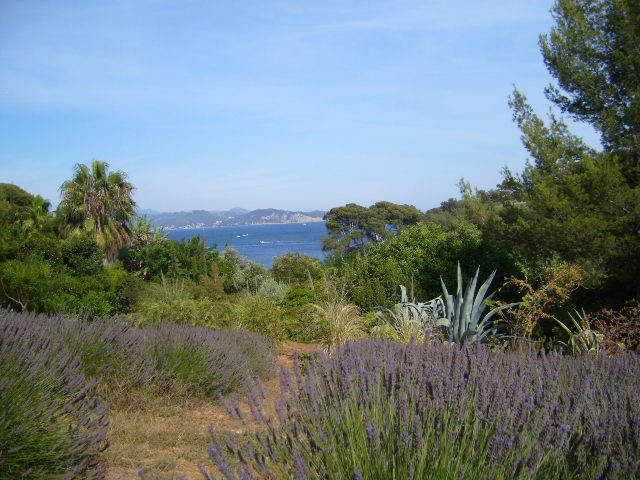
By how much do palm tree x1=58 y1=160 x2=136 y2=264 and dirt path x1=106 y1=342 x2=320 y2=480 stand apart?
1312 centimetres

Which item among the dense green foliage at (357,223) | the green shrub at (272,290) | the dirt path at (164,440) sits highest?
the dense green foliage at (357,223)

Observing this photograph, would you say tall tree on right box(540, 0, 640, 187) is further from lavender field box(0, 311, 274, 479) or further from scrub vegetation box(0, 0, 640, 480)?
lavender field box(0, 311, 274, 479)

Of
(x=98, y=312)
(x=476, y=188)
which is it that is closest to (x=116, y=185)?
(x=98, y=312)

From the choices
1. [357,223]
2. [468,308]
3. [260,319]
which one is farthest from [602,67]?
[357,223]

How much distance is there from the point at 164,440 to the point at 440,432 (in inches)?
97.5

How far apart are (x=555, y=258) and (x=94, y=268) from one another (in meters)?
11.5

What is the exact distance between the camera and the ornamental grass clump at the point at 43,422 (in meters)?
2.49

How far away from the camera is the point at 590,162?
28.0ft

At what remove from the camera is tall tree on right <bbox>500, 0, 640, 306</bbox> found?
8.27 meters

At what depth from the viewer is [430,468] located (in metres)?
1.86

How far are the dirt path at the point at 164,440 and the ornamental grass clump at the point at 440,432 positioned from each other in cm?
78

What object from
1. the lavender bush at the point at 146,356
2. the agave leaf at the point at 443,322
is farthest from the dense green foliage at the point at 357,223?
the lavender bush at the point at 146,356

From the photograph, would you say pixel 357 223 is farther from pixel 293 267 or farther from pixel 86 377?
pixel 86 377

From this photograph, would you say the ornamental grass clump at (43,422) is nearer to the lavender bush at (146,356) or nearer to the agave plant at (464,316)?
the lavender bush at (146,356)
